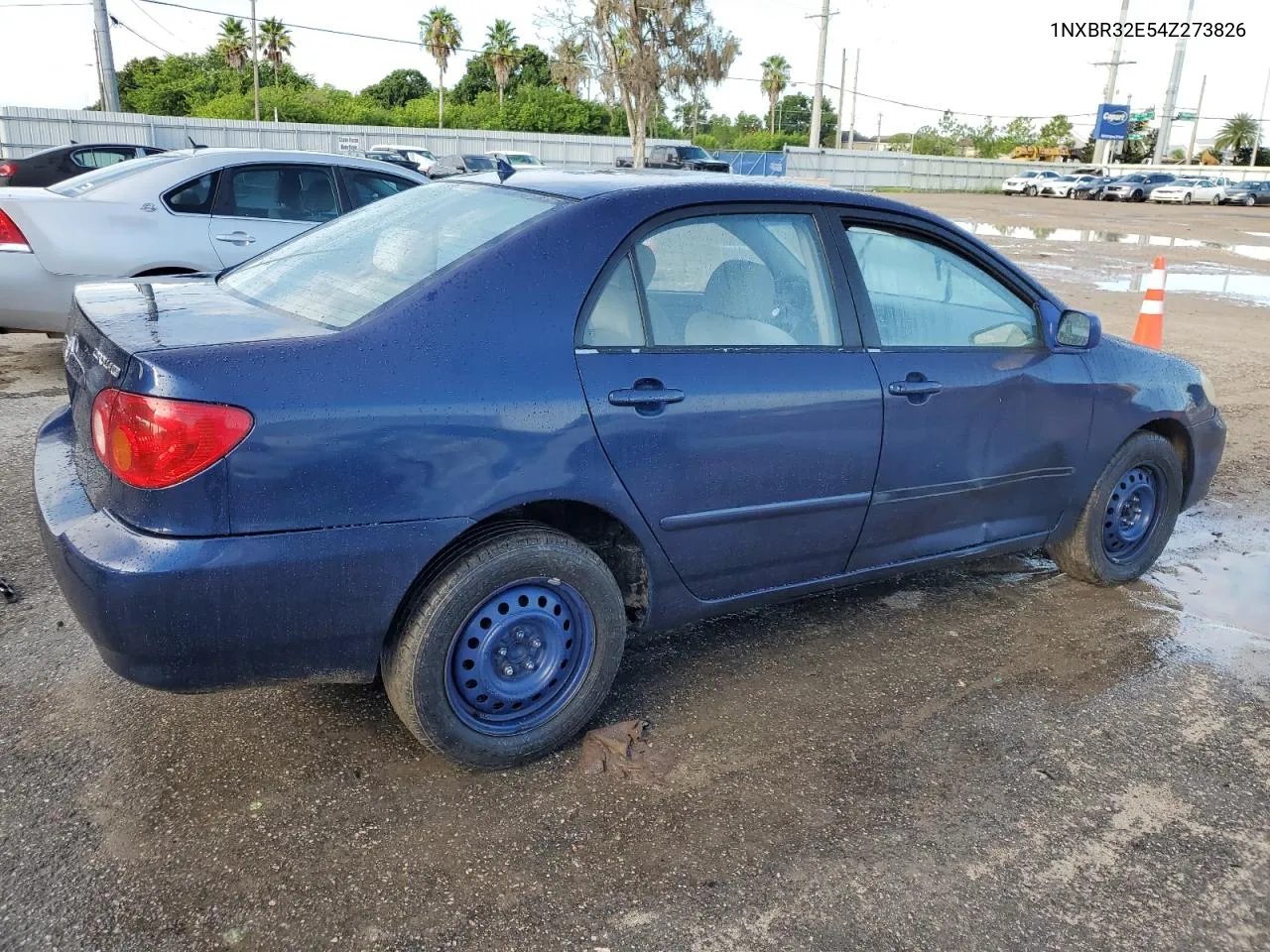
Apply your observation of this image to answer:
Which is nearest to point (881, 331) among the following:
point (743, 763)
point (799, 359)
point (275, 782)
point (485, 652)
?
point (799, 359)

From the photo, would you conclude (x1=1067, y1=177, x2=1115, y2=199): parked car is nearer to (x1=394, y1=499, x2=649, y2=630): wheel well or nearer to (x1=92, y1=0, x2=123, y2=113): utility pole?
(x1=92, y1=0, x2=123, y2=113): utility pole

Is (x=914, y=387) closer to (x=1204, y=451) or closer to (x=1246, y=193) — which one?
(x=1204, y=451)

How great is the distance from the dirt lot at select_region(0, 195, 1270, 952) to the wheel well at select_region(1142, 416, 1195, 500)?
0.69 metres

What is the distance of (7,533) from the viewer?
14.0ft

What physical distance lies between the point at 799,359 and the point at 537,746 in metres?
1.38

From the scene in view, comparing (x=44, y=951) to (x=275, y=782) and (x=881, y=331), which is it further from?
(x=881, y=331)

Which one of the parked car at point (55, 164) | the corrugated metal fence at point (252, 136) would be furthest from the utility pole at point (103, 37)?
the parked car at point (55, 164)

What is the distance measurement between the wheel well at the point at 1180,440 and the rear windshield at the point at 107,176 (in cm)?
628

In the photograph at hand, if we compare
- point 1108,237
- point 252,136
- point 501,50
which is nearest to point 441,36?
point 501,50

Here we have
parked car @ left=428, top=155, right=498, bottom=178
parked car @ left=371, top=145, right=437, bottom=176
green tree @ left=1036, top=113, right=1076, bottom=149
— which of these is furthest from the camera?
green tree @ left=1036, top=113, right=1076, bottom=149

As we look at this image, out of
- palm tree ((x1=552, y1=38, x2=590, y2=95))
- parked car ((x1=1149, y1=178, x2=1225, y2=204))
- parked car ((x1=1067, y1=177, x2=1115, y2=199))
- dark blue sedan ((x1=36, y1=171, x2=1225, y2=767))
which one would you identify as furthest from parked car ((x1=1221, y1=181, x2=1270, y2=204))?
dark blue sedan ((x1=36, y1=171, x2=1225, y2=767))

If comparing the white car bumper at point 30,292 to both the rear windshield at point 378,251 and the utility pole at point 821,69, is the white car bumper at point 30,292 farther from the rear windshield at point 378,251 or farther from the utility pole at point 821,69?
the utility pole at point 821,69

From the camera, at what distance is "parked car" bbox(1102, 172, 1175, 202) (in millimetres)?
49469

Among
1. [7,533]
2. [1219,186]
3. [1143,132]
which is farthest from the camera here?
[1143,132]
